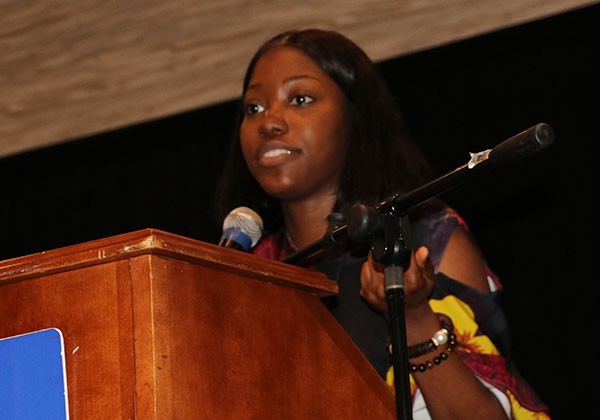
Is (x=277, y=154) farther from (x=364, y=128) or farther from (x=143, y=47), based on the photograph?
(x=143, y=47)

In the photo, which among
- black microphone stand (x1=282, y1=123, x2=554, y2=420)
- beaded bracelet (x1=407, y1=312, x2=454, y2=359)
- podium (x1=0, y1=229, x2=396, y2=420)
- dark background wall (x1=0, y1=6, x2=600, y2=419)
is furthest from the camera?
dark background wall (x1=0, y1=6, x2=600, y2=419)

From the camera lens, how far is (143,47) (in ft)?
10.6

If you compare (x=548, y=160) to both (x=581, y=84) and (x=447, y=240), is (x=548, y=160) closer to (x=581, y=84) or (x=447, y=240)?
(x=581, y=84)

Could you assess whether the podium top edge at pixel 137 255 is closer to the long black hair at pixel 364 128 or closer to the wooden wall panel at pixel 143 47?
the long black hair at pixel 364 128

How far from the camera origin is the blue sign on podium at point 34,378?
1.20 meters

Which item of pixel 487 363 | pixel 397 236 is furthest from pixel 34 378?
pixel 487 363

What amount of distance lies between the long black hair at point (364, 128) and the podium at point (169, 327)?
0.82m

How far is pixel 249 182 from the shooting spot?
8.01ft

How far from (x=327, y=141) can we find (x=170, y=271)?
0.98 meters

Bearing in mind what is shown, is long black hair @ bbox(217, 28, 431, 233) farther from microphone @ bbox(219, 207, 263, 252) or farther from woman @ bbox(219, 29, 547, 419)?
microphone @ bbox(219, 207, 263, 252)

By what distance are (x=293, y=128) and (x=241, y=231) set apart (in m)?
0.44

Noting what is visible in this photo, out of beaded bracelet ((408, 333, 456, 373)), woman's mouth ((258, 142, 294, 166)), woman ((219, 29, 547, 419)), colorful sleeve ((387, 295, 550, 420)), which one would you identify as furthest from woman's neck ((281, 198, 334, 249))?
beaded bracelet ((408, 333, 456, 373))

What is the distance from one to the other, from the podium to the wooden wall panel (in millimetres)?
1652

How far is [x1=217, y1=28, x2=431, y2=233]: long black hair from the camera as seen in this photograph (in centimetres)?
219
